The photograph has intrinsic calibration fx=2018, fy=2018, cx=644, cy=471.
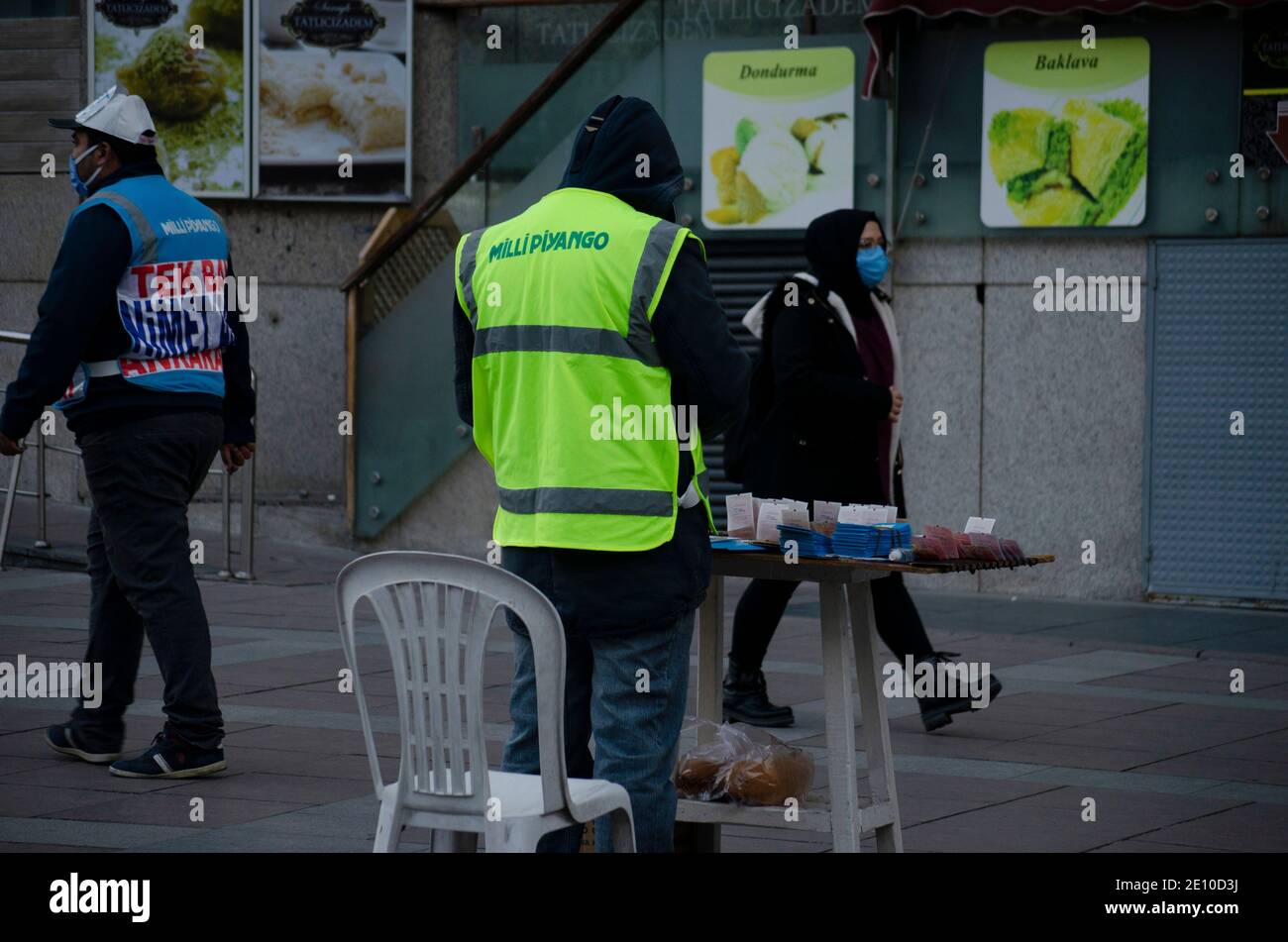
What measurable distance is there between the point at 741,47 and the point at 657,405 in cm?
882

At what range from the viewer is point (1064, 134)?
11875mm

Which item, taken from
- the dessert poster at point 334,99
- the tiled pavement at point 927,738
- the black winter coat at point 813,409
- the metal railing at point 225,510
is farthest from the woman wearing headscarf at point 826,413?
the dessert poster at point 334,99

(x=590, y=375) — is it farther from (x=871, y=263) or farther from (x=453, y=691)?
(x=871, y=263)

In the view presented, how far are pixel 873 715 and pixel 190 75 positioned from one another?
35.3 ft

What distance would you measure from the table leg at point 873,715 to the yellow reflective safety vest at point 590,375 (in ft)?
4.08

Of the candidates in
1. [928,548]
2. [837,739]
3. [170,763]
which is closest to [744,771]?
[837,739]

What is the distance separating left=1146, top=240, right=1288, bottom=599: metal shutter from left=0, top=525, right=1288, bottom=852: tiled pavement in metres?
0.40

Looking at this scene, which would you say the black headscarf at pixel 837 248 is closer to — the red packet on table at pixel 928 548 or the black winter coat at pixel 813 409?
the black winter coat at pixel 813 409

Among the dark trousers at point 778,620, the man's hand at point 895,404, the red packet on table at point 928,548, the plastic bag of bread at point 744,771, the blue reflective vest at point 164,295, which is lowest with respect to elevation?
the plastic bag of bread at point 744,771

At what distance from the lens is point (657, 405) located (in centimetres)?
439

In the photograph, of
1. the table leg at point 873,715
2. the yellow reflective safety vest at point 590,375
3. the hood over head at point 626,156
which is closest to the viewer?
the yellow reflective safety vest at point 590,375

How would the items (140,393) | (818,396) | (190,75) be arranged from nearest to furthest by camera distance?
(140,393) → (818,396) → (190,75)

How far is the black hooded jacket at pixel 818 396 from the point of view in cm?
713
